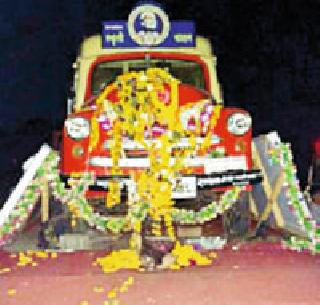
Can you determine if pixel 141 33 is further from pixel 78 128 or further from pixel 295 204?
pixel 295 204

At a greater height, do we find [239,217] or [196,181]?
[196,181]

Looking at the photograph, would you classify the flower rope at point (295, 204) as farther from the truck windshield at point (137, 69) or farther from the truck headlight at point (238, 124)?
the truck windshield at point (137, 69)

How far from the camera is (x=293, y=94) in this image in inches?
485

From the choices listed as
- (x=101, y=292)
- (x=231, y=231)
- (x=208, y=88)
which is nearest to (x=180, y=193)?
(x=231, y=231)

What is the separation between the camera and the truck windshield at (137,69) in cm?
816

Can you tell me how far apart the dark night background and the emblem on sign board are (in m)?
4.45

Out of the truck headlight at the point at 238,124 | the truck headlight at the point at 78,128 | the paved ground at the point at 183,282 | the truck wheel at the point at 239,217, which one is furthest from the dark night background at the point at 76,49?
the paved ground at the point at 183,282

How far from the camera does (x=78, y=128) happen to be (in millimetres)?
6949

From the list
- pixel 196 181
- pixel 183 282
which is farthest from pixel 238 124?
pixel 183 282

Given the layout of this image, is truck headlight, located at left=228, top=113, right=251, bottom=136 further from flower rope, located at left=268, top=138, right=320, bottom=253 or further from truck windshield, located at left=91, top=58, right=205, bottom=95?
truck windshield, located at left=91, top=58, right=205, bottom=95

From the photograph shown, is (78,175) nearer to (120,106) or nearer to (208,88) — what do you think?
(120,106)

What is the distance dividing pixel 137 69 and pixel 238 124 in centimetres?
154

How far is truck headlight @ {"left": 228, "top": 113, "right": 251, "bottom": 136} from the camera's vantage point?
23.4 ft

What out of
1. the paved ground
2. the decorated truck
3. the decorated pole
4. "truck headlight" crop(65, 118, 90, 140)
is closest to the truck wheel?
the decorated truck
